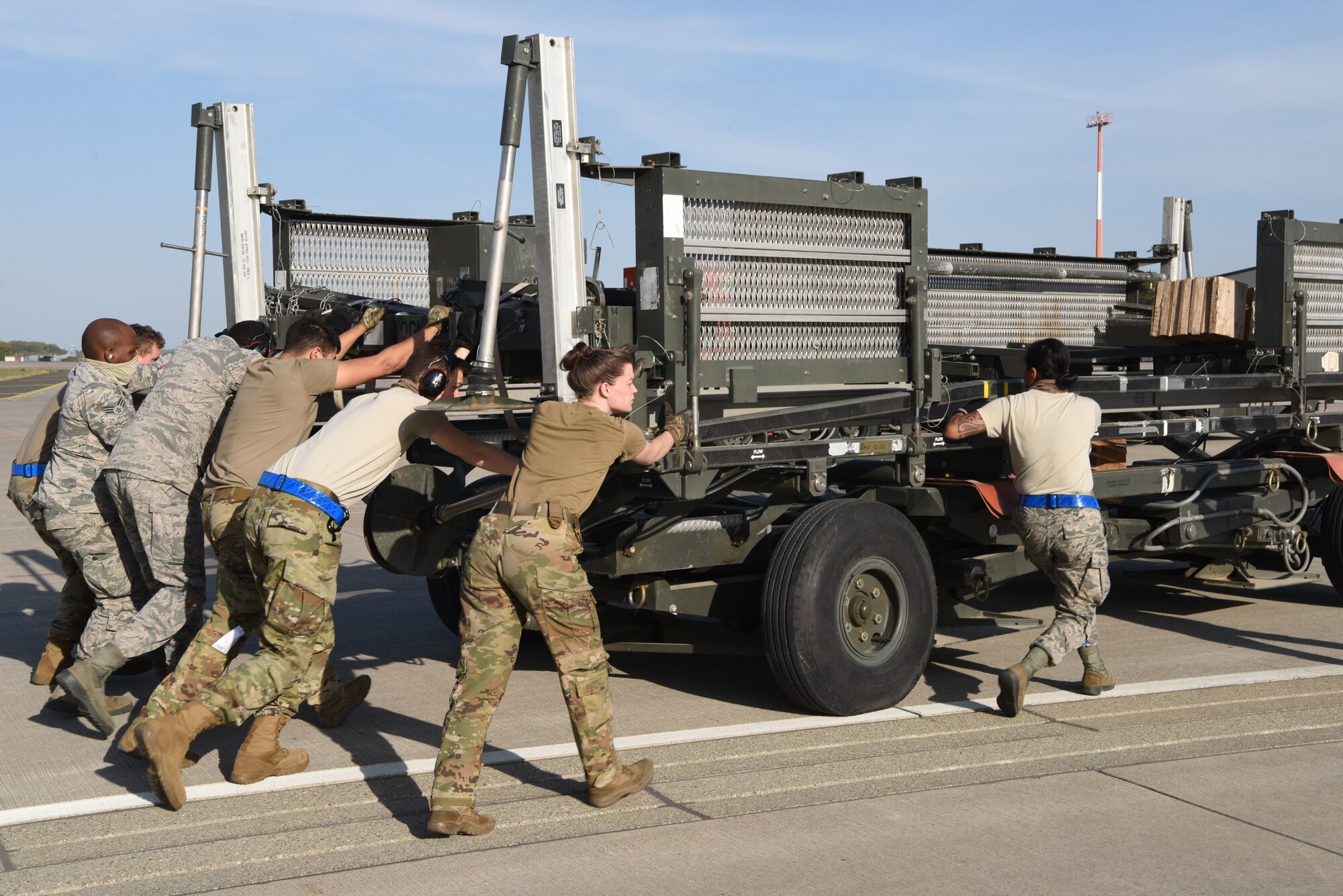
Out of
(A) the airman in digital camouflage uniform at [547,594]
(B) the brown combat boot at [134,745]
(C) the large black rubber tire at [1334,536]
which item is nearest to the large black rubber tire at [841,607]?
(A) the airman in digital camouflage uniform at [547,594]

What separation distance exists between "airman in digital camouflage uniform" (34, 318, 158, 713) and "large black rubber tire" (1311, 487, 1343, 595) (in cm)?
677

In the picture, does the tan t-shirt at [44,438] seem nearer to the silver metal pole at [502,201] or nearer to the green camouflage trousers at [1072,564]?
the silver metal pole at [502,201]

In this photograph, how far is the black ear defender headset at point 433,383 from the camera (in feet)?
16.7

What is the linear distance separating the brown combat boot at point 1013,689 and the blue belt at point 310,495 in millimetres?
2829

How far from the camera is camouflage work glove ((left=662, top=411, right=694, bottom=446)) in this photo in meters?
5.08

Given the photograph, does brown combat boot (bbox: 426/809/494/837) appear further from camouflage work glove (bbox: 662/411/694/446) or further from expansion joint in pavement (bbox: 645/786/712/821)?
camouflage work glove (bbox: 662/411/694/446)

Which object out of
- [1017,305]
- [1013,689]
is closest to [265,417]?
[1013,689]

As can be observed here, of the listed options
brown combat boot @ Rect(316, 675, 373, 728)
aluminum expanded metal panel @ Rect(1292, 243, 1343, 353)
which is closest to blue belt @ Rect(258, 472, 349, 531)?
brown combat boot @ Rect(316, 675, 373, 728)

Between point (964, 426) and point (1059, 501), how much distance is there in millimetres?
545

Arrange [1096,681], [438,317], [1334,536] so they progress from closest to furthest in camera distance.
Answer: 1. [438,317]
2. [1096,681]
3. [1334,536]

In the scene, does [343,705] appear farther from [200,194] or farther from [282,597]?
[200,194]

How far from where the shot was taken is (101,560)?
6266mm

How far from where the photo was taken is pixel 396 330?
22.4 ft

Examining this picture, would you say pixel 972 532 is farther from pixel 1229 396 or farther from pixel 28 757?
pixel 28 757
